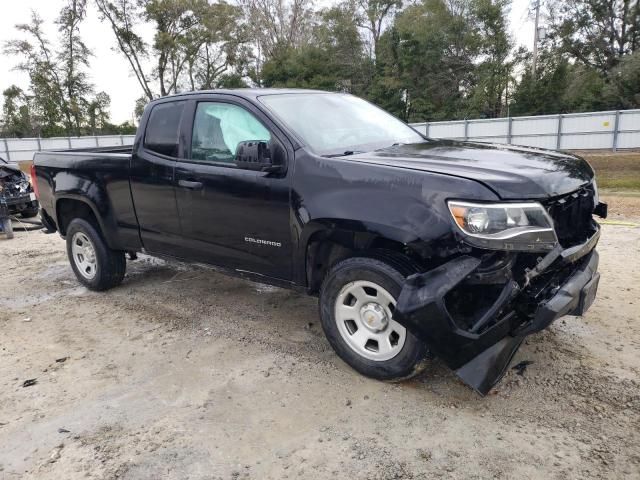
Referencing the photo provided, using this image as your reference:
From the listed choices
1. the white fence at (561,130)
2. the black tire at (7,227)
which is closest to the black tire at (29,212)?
the black tire at (7,227)

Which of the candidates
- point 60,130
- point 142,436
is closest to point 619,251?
point 142,436

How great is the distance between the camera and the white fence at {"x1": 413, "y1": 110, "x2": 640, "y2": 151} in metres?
20.2

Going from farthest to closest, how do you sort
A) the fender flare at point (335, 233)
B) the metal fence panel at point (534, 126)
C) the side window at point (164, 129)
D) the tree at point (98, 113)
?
the tree at point (98, 113) < the metal fence panel at point (534, 126) < the side window at point (164, 129) < the fender flare at point (335, 233)

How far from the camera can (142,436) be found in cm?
299

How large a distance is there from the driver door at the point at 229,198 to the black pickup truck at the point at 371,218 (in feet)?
0.04

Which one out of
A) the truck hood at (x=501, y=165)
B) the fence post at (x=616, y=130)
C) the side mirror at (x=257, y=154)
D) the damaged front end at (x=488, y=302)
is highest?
the side mirror at (x=257, y=154)

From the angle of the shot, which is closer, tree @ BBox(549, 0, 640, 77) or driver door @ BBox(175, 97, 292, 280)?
driver door @ BBox(175, 97, 292, 280)

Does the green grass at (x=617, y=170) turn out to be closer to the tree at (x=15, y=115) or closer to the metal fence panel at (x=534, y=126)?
the metal fence panel at (x=534, y=126)

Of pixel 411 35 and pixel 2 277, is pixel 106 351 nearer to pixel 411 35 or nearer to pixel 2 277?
pixel 2 277

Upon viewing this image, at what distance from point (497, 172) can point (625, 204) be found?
783 centimetres

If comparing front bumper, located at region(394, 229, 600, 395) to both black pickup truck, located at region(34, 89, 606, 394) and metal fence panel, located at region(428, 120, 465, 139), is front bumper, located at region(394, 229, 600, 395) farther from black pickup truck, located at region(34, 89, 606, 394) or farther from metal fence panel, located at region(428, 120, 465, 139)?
metal fence panel, located at region(428, 120, 465, 139)

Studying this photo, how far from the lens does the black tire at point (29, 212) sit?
10.5 metres

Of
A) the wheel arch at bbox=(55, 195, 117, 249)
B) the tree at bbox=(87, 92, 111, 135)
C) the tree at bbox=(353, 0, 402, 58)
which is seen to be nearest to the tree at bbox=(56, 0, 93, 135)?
the tree at bbox=(87, 92, 111, 135)

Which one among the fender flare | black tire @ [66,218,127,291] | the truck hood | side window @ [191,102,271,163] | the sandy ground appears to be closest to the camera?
the sandy ground
